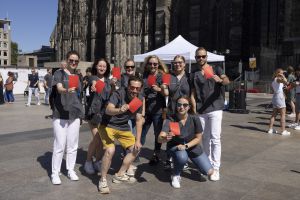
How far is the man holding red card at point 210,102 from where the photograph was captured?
4.91 metres

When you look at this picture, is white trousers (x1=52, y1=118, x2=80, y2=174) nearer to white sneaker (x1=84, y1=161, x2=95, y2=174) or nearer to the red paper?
white sneaker (x1=84, y1=161, x2=95, y2=174)

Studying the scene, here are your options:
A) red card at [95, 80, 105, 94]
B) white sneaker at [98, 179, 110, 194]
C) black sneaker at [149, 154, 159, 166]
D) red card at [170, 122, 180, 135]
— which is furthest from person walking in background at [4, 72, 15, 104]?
red card at [170, 122, 180, 135]

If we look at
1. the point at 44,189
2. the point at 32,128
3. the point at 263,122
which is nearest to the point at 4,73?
the point at 32,128

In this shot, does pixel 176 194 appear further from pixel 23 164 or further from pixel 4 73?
pixel 4 73

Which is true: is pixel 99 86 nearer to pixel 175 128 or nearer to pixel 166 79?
pixel 166 79

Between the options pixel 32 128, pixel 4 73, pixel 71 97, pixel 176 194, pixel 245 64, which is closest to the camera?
pixel 176 194

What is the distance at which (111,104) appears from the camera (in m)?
4.39

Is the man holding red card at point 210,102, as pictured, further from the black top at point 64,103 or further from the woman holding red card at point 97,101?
the black top at point 64,103

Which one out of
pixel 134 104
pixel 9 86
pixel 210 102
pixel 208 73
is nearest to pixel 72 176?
pixel 134 104

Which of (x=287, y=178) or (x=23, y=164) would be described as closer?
(x=287, y=178)

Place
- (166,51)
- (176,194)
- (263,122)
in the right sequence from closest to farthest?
(176,194) → (263,122) → (166,51)

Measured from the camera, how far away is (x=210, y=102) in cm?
491

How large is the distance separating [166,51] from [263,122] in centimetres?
503

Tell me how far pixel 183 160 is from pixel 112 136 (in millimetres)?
948
